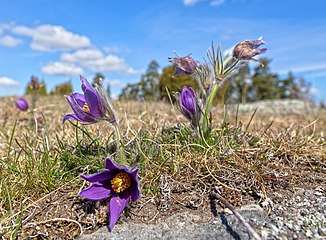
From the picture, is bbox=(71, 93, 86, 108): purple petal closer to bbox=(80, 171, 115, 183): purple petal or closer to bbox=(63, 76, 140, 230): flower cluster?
bbox=(63, 76, 140, 230): flower cluster

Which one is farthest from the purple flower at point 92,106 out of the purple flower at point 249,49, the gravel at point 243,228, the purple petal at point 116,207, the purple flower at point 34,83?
the purple flower at point 34,83

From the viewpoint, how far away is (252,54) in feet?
5.64

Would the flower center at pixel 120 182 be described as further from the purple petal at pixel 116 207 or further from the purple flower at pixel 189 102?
the purple flower at pixel 189 102

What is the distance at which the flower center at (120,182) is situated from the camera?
1438 mm

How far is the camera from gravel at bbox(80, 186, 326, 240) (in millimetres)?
1312


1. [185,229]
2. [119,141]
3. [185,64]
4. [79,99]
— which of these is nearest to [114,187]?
[119,141]

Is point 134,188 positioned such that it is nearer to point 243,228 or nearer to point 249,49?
point 243,228

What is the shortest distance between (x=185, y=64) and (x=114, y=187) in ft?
2.52

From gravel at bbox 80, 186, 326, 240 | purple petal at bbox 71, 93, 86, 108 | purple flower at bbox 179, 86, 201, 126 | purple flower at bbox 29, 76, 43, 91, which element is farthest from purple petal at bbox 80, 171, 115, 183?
purple flower at bbox 29, 76, 43, 91

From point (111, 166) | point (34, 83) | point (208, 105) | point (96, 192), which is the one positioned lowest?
point (96, 192)

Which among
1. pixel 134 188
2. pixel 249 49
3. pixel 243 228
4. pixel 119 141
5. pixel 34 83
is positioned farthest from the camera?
pixel 34 83

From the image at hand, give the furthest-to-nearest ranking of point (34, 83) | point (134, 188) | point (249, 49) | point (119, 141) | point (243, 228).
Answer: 1. point (34, 83)
2. point (249, 49)
3. point (119, 141)
4. point (134, 188)
5. point (243, 228)

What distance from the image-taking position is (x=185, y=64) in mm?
1813

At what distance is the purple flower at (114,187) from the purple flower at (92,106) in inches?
9.6
